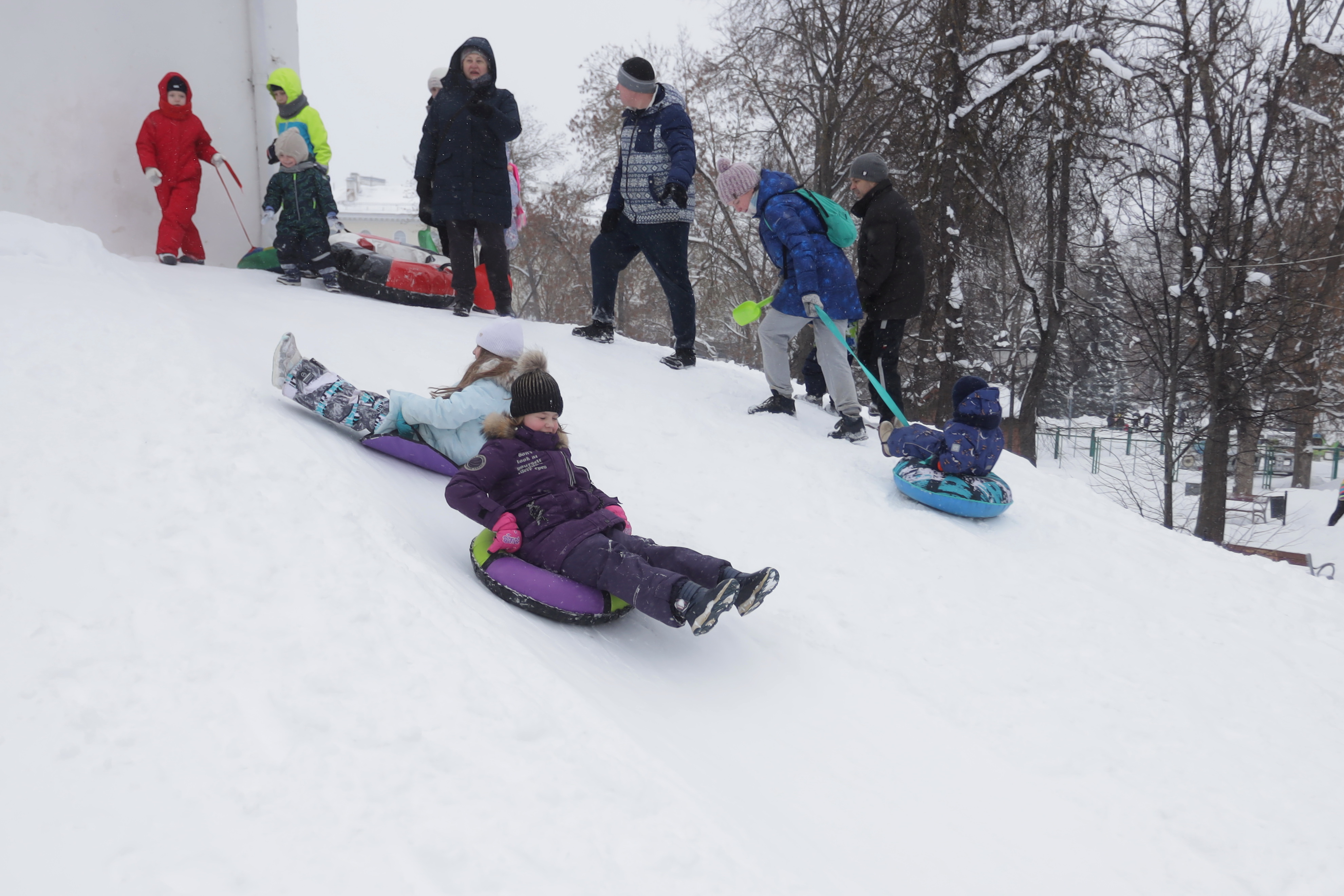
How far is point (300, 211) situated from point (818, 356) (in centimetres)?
459

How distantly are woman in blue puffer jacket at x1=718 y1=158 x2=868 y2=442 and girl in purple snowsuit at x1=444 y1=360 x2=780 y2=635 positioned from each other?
99.8 inches

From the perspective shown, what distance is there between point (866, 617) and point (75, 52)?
25.6 ft

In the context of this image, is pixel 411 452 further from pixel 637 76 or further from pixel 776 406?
pixel 637 76

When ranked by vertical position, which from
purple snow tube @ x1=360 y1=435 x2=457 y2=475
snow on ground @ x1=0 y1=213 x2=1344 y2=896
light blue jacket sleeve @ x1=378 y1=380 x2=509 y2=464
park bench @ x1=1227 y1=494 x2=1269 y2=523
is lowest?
park bench @ x1=1227 y1=494 x2=1269 y2=523

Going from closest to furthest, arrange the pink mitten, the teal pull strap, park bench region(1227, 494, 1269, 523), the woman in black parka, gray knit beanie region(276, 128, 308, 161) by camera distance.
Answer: the pink mitten
the teal pull strap
the woman in black parka
gray knit beanie region(276, 128, 308, 161)
park bench region(1227, 494, 1269, 523)

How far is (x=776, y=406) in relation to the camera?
5.95 meters

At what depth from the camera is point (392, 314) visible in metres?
6.41

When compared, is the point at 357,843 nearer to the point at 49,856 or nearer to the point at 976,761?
the point at 49,856

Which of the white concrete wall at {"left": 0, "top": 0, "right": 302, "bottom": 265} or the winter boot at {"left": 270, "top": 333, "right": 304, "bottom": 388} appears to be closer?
the winter boot at {"left": 270, "top": 333, "right": 304, "bottom": 388}

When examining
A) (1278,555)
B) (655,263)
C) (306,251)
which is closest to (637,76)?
(655,263)

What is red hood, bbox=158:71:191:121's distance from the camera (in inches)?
282

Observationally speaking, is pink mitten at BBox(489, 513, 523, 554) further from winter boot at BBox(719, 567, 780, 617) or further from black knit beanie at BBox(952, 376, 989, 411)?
black knit beanie at BBox(952, 376, 989, 411)

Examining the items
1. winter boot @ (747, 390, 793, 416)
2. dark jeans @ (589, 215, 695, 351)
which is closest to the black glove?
dark jeans @ (589, 215, 695, 351)

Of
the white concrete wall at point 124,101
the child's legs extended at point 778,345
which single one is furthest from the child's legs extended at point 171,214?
the child's legs extended at point 778,345
